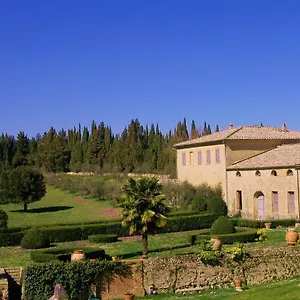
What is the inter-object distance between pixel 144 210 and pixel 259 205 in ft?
50.7

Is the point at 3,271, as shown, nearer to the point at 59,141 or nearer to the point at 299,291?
the point at 299,291

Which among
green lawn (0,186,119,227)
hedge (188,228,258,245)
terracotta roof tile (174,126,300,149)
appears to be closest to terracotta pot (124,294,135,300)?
hedge (188,228,258,245)

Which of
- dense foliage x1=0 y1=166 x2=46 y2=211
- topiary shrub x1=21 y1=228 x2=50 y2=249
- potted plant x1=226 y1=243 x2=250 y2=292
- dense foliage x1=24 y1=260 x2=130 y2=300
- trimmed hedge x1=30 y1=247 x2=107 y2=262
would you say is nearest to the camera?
dense foliage x1=24 y1=260 x2=130 y2=300

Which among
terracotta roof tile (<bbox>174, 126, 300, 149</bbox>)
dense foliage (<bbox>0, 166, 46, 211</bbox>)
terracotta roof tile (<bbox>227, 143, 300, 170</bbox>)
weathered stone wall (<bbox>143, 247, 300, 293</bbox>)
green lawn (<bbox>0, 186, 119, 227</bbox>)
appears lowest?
weathered stone wall (<bbox>143, 247, 300, 293</bbox>)

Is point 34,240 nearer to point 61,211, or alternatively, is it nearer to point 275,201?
point 275,201

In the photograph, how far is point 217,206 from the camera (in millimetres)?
35656

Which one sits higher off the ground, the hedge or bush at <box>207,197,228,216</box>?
bush at <box>207,197,228,216</box>

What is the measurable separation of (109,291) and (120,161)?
58.3 meters

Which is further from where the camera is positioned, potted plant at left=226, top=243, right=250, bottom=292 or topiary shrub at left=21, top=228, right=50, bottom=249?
topiary shrub at left=21, top=228, right=50, bottom=249

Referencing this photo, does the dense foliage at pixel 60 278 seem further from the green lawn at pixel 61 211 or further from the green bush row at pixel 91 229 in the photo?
the green lawn at pixel 61 211

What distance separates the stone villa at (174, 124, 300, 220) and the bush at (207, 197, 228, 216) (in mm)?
1552

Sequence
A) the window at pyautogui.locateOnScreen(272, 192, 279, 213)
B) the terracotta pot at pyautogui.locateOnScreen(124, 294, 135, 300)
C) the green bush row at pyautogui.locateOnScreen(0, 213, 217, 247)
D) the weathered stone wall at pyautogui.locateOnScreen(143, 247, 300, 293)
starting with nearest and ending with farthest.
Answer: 1. the terracotta pot at pyautogui.locateOnScreen(124, 294, 135, 300)
2. the weathered stone wall at pyautogui.locateOnScreen(143, 247, 300, 293)
3. the green bush row at pyautogui.locateOnScreen(0, 213, 217, 247)
4. the window at pyautogui.locateOnScreen(272, 192, 279, 213)

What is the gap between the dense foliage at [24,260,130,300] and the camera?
15.2 m

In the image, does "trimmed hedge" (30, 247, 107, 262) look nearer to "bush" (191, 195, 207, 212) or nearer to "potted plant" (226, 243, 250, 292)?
"potted plant" (226, 243, 250, 292)
